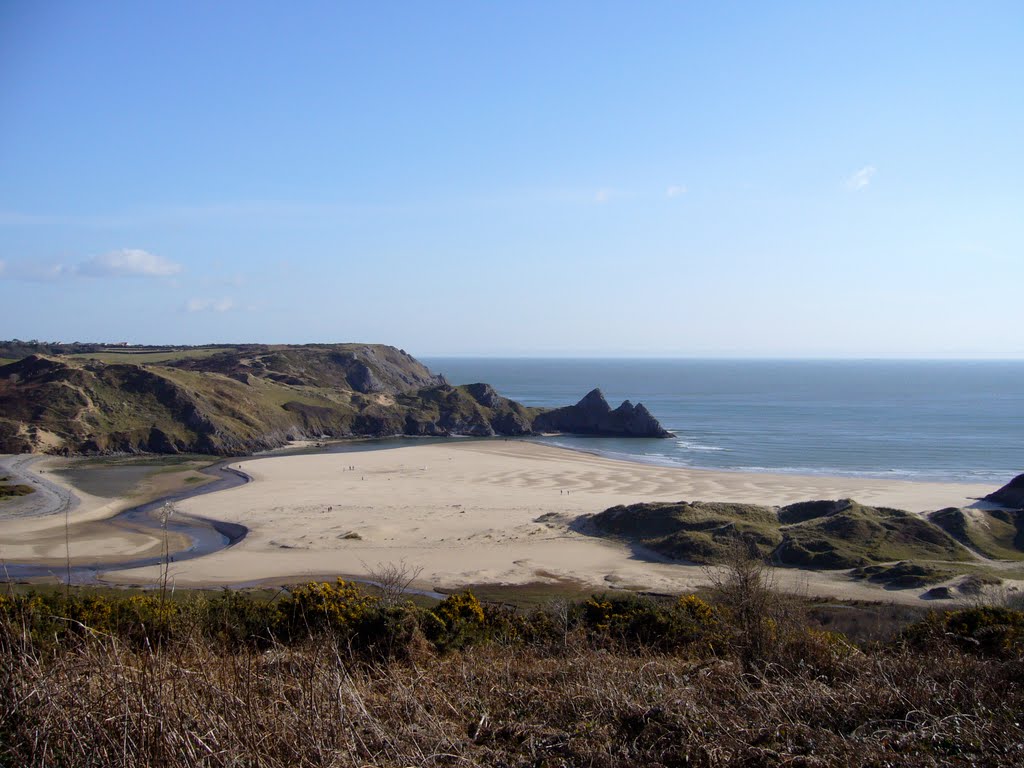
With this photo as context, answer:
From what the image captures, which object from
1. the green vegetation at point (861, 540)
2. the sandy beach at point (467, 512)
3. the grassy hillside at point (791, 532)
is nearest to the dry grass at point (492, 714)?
the sandy beach at point (467, 512)

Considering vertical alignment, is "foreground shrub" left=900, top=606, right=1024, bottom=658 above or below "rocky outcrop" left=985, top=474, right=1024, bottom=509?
above

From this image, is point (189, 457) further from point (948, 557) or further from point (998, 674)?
point (998, 674)

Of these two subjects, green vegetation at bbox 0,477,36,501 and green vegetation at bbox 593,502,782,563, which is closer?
green vegetation at bbox 593,502,782,563

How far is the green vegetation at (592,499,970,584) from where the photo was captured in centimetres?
3169

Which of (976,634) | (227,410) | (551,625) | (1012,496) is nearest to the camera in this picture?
(976,634)

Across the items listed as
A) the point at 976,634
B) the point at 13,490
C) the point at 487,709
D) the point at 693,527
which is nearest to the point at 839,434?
the point at 693,527

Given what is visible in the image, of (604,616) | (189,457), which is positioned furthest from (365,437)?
(604,616)

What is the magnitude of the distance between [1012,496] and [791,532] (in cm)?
1744

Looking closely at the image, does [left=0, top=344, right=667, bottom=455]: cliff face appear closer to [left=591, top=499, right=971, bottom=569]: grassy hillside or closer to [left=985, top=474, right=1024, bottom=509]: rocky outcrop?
[left=985, top=474, right=1024, bottom=509]: rocky outcrop

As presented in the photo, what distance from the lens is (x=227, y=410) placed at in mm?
77375

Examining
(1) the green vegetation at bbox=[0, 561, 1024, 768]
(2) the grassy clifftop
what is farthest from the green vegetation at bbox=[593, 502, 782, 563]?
(2) the grassy clifftop

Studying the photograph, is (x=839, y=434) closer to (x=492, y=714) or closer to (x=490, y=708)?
(x=490, y=708)

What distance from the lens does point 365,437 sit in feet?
283

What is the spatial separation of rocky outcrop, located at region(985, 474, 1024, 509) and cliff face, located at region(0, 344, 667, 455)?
43668 millimetres
